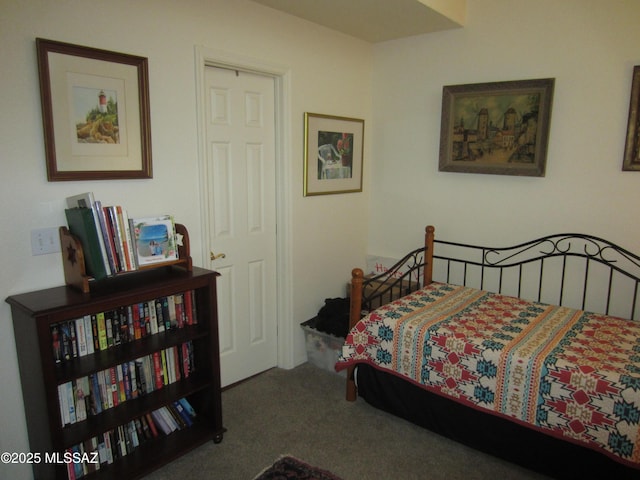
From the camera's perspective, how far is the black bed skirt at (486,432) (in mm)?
1979

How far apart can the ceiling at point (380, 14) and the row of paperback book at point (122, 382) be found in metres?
2.07

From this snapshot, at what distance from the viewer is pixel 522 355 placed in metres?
2.10

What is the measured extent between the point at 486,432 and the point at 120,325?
1.82m

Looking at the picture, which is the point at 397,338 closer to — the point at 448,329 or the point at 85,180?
the point at 448,329

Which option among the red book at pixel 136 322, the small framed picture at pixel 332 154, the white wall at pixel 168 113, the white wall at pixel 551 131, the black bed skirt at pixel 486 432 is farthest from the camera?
the small framed picture at pixel 332 154

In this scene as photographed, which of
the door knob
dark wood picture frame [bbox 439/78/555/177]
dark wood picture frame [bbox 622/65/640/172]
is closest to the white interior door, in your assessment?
the door knob

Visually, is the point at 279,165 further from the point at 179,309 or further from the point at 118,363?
the point at 118,363

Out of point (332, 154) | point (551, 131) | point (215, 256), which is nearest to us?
point (215, 256)

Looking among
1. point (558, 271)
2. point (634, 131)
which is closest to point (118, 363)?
point (558, 271)

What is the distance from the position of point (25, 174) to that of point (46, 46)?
533 millimetres

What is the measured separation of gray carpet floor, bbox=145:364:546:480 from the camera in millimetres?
2217

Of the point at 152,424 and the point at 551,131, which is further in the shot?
the point at 551,131

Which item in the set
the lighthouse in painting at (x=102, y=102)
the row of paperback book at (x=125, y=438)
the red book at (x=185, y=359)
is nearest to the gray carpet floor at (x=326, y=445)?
the row of paperback book at (x=125, y=438)

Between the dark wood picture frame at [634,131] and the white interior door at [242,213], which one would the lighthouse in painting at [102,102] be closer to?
the white interior door at [242,213]
